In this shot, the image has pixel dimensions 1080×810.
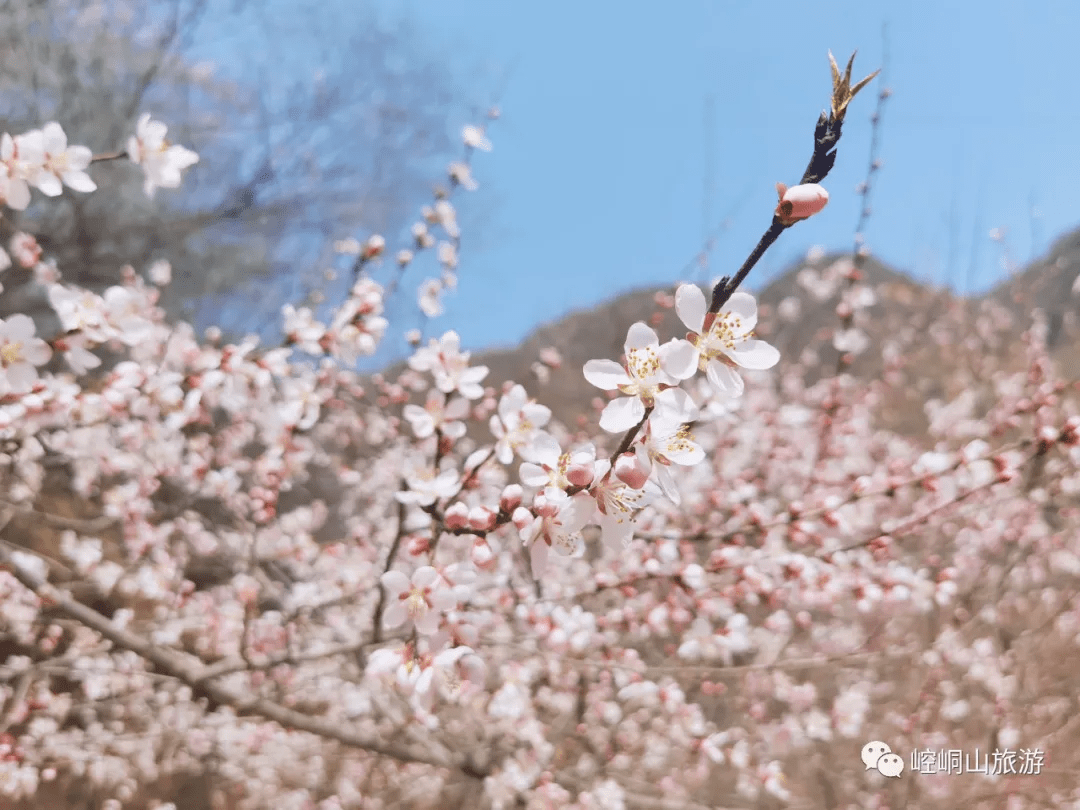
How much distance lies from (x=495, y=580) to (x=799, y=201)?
8.54ft

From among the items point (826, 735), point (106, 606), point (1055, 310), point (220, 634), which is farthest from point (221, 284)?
point (1055, 310)

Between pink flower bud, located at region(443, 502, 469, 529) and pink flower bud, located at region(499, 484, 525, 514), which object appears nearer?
pink flower bud, located at region(499, 484, 525, 514)

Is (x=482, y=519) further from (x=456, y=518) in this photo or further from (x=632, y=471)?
(x=632, y=471)

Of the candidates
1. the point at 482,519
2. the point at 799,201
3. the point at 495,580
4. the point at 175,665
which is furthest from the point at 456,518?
the point at 495,580

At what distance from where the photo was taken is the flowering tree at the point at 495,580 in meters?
1.28

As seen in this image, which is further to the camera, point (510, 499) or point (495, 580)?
point (495, 580)

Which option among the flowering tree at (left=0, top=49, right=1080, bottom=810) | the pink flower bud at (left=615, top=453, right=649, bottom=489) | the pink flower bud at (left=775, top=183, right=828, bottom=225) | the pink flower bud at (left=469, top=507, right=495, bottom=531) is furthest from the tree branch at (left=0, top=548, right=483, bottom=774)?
the pink flower bud at (left=775, top=183, right=828, bottom=225)

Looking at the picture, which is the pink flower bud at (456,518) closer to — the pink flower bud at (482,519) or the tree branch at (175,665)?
the pink flower bud at (482,519)

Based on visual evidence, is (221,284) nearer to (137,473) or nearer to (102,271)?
(102,271)

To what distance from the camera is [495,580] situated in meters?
3.01

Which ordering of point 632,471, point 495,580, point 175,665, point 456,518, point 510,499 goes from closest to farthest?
point 632,471 → point 510,499 → point 456,518 → point 175,665 → point 495,580

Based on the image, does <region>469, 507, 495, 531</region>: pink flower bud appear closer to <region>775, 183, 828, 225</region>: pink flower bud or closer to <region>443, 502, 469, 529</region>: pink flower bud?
<region>443, 502, 469, 529</region>: pink flower bud

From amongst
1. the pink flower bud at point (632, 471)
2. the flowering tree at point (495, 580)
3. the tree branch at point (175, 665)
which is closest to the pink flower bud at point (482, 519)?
the flowering tree at point (495, 580)

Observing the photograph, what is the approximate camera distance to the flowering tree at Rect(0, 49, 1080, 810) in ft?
4.19
